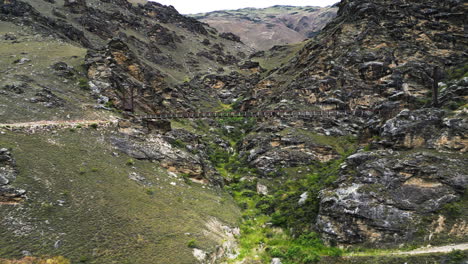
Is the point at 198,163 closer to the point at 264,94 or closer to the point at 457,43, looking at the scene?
the point at 264,94

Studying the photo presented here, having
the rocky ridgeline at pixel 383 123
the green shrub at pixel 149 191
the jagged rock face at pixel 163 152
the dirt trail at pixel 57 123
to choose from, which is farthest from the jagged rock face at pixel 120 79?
the rocky ridgeline at pixel 383 123

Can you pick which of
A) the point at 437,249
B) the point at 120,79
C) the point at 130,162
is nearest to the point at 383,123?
the point at 437,249

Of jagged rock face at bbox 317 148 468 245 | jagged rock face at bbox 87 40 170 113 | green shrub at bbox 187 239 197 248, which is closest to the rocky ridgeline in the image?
jagged rock face at bbox 317 148 468 245

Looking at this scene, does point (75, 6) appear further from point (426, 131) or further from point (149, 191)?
point (426, 131)

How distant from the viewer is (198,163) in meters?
41.2

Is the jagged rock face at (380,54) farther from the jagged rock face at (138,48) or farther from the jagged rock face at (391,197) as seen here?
the jagged rock face at (391,197)

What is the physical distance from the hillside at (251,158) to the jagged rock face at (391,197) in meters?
0.13

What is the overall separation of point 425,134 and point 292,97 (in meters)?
39.5

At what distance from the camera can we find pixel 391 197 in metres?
28.3

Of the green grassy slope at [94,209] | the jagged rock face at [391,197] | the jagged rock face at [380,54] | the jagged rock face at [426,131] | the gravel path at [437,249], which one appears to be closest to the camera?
the green grassy slope at [94,209]

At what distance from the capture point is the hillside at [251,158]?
72.7 ft

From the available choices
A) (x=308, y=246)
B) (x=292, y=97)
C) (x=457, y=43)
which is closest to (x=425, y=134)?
(x=308, y=246)

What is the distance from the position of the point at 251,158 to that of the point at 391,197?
30219mm

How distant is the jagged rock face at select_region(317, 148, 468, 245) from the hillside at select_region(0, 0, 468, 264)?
0.43 ft
